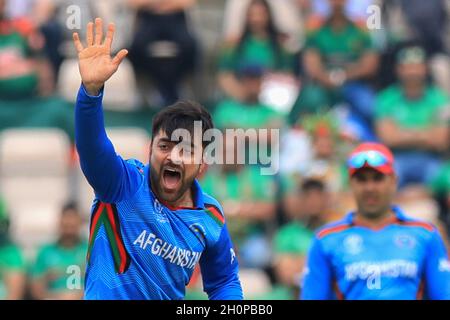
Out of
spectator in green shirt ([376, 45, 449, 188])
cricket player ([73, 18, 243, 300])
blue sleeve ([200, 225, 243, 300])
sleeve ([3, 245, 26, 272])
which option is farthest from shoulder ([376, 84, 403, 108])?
cricket player ([73, 18, 243, 300])

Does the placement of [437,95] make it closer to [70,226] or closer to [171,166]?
[70,226]

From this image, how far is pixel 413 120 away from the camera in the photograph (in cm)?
1021

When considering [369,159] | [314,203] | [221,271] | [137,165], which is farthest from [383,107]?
[137,165]

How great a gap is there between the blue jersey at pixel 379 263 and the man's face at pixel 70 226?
287cm

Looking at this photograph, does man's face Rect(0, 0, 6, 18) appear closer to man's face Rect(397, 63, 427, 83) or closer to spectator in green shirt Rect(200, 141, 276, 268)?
spectator in green shirt Rect(200, 141, 276, 268)

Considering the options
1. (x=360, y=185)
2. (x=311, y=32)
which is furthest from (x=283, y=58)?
(x=360, y=185)

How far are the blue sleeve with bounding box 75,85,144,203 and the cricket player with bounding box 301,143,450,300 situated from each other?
1993 millimetres

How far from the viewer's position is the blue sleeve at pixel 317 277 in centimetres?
661

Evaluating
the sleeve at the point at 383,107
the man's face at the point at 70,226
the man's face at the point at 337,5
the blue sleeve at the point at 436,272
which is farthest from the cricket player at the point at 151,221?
the man's face at the point at 337,5

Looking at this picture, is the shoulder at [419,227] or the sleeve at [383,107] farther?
the sleeve at [383,107]

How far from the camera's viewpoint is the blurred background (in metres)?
9.69

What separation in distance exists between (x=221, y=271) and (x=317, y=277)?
139 centimetres

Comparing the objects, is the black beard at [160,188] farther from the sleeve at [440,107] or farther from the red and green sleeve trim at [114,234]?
the sleeve at [440,107]
